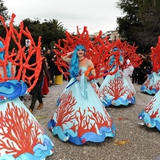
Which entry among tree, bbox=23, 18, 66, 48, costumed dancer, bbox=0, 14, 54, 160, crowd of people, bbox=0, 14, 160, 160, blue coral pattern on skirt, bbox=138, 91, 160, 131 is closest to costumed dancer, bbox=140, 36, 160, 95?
crowd of people, bbox=0, 14, 160, 160

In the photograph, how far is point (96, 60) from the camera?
414cm

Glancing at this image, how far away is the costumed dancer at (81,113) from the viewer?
11.1 ft

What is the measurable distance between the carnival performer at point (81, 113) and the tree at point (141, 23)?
12843mm

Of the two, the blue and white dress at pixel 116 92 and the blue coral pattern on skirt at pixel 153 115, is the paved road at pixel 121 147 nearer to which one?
the blue coral pattern on skirt at pixel 153 115

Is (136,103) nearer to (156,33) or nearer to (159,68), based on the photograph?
(159,68)

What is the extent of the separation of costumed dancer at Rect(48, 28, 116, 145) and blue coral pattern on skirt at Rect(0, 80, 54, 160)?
84 centimetres

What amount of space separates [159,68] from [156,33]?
30.8 ft

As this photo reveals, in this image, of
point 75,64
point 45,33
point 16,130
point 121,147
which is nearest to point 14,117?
point 16,130

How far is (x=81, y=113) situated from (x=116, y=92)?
95.6 inches

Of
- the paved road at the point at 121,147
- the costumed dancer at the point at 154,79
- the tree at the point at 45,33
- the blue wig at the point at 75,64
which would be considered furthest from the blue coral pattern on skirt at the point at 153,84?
the tree at the point at 45,33

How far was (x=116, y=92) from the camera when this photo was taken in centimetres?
570

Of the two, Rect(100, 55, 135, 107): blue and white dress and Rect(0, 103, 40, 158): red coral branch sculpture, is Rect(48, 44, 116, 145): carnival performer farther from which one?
Rect(100, 55, 135, 107): blue and white dress

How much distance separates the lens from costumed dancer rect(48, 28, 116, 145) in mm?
3373

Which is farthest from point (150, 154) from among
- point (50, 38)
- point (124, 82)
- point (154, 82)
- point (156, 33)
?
point (50, 38)
